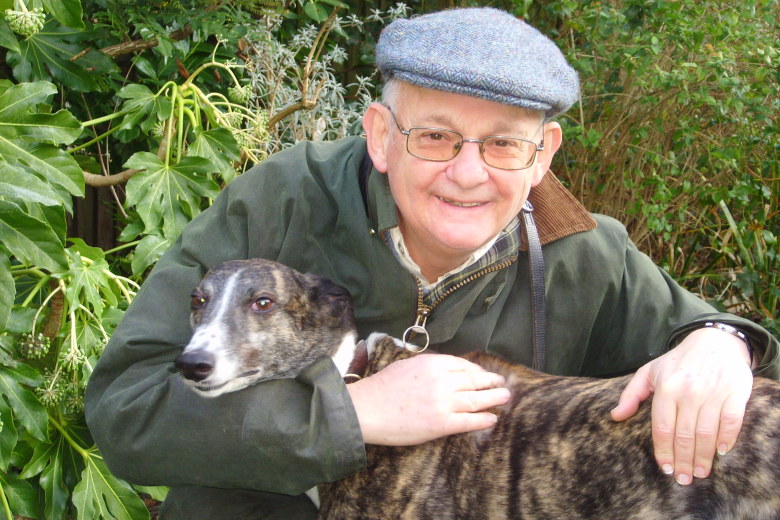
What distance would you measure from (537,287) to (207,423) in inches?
45.9

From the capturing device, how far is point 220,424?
249 centimetres

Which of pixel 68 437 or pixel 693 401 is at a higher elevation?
pixel 693 401

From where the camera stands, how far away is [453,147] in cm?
257

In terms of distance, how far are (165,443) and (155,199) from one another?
1.72 metres

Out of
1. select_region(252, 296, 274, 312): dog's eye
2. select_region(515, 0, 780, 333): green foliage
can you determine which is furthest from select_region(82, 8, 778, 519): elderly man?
select_region(515, 0, 780, 333): green foliage

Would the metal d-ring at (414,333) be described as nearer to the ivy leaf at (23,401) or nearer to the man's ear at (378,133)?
the man's ear at (378,133)

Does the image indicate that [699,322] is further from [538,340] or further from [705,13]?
[705,13]

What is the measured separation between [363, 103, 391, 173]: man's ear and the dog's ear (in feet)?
1.39

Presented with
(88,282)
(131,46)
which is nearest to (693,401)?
(88,282)

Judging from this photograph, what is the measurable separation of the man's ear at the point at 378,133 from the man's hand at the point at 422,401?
0.66 m

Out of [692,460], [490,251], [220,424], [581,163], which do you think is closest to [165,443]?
[220,424]

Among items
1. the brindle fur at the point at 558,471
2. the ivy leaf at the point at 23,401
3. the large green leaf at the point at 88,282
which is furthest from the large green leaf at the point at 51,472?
the brindle fur at the point at 558,471

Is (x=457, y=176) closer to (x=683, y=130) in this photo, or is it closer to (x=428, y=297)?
(x=428, y=297)

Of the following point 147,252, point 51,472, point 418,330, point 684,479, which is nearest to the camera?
point 684,479
